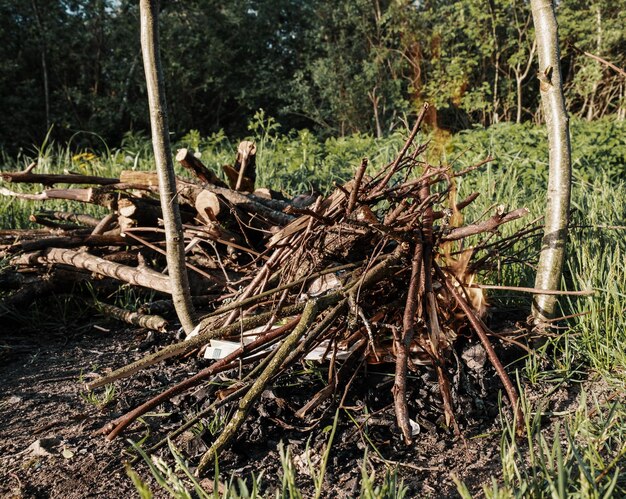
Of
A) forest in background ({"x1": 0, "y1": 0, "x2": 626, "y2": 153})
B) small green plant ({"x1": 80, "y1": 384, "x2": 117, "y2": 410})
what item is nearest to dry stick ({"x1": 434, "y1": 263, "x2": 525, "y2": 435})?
small green plant ({"x1": 80, "y1": 384, "x2": 117, "y2": 410})

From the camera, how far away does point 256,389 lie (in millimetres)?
1847

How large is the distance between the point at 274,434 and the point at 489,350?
0.79m

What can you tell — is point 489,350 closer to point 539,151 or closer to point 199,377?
point 199,377

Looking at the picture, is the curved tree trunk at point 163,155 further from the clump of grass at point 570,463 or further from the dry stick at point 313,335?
the clump of grass at point 570,463

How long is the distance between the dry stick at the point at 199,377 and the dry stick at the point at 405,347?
377 millimetres

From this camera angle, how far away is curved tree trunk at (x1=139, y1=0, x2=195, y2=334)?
7.74ft

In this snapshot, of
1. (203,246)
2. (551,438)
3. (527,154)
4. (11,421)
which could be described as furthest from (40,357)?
(527,154)

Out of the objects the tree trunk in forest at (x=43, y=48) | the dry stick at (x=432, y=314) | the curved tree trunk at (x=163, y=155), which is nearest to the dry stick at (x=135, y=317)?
the curved tree trunk at (x=163, y=155)

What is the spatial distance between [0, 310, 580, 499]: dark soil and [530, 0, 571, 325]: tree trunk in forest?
1.22 feet

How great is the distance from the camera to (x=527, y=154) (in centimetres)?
621

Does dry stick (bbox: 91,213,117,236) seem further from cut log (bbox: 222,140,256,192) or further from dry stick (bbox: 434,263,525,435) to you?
dry stick (bbox: 434,263,525,435)

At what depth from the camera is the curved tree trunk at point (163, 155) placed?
7.74 feet

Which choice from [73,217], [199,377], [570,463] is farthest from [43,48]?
[570,463]

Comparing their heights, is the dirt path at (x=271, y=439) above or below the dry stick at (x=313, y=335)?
below
